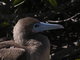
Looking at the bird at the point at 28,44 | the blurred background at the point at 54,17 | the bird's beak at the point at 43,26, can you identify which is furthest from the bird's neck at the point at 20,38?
the blurred background at the point at 54,17

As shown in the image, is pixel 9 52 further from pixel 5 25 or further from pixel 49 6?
pixel 49 6

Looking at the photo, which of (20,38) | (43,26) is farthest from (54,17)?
(20,38)

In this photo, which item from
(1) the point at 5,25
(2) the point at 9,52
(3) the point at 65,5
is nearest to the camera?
(2) the point at 9,52

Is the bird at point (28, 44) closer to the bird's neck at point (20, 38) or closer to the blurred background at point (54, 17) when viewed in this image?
the bird's neck at point (20, 38)

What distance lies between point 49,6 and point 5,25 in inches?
26.2

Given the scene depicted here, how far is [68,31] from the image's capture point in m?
5.68

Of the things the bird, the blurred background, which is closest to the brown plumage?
the bird

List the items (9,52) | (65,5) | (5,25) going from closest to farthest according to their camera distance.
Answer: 1. (9,52)
2. (5,25)
3. (65,5)

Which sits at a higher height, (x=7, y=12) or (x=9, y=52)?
(x=7, y=12)

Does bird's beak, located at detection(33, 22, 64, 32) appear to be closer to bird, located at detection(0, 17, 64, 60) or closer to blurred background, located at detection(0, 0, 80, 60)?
bird, located at detection(0, 17, 64, 60)

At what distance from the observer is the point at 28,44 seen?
4445 mm

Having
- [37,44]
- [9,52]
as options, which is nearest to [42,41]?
[37,44]

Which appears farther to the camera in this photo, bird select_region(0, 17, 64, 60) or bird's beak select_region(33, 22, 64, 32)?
bird's beak select_region(33, 22, 64, 32)

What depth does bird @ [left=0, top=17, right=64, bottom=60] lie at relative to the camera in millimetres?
4238
